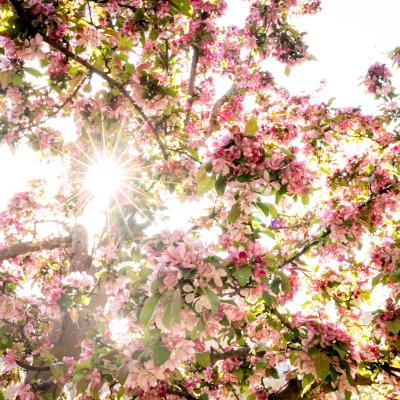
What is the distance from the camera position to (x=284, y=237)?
6.87 metres

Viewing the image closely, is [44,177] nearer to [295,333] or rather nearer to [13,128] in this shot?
[13,128]

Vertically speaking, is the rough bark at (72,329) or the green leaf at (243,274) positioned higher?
the rough bark at (72,329)

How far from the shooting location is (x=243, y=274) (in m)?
2.24

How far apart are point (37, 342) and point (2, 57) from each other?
320 cm

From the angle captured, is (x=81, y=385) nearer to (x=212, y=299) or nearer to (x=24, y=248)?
(x=212, y=299)

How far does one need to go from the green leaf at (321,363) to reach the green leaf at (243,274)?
99 centimetres

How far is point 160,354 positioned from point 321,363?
1297mm

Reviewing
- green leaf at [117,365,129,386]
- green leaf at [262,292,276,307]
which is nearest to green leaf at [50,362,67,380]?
green leaf at [117,365,129,386]

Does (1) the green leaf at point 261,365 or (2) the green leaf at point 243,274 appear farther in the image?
(1) the green leaf at point 261,365

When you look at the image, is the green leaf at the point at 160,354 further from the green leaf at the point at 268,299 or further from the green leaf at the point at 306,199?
the green leaf at the point at 306,199

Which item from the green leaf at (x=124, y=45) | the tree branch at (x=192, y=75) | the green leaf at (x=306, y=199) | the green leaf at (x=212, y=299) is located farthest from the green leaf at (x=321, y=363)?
the tree branch at (x=192, y=75)

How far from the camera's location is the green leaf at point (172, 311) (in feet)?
5.76

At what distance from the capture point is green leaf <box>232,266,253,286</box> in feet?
7.26

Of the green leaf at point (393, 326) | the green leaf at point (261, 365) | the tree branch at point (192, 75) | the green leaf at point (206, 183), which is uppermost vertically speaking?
the tree branch at point (192, 75)
